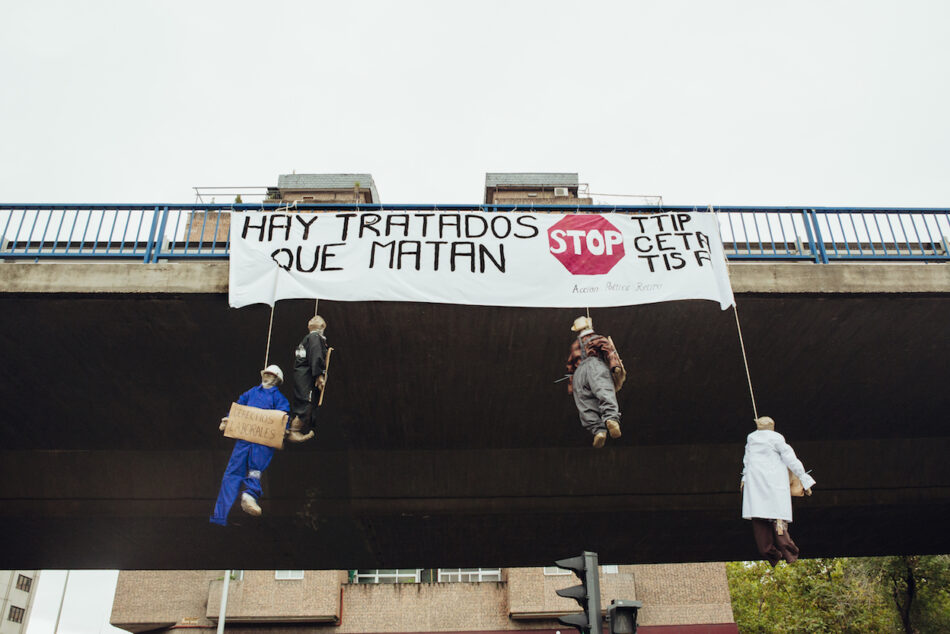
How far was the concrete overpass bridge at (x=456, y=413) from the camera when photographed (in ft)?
30.6

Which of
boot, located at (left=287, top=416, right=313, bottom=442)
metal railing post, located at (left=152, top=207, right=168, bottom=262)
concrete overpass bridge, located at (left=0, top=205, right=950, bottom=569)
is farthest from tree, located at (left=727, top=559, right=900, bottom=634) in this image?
metal railing post, located at (left=152, top=207, right=168, bottom=262)

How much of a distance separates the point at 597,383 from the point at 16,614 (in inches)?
2930

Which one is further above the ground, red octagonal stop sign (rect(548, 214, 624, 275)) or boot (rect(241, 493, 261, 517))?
red octagonal stop sign (rect(548, 214, 624, 275))

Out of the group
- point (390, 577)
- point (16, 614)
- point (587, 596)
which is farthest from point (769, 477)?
point (16, 614)

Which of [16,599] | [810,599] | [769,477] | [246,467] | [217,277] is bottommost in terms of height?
[769,477]

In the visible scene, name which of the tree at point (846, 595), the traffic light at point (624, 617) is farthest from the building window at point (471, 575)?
the traffic light at point (624, 617)

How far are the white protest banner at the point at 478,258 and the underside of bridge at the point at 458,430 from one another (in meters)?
0.53

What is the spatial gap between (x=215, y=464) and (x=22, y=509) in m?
3.54

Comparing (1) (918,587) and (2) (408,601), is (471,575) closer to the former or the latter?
(2) (408,601)

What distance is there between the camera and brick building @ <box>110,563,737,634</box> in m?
26.2

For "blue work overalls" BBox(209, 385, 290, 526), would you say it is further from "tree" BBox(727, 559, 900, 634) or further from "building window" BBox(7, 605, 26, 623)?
"building window" BBox(7, 605, 26, 623)

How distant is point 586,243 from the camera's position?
933 centimetres

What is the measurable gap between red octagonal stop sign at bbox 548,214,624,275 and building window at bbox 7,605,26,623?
236ft

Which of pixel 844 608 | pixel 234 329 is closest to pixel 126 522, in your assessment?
pixel 234 329
